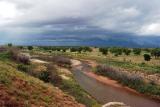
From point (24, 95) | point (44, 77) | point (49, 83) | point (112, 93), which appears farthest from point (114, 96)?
point (24, 95)

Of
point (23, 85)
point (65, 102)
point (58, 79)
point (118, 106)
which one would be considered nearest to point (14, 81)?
point (23, 85)

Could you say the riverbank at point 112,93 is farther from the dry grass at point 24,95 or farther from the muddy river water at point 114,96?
the dry grass at point 24,95

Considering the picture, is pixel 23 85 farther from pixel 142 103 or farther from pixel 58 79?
pixel 142 103

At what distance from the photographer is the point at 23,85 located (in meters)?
28.1

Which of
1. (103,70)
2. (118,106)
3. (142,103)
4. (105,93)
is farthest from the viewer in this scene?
(103,70)

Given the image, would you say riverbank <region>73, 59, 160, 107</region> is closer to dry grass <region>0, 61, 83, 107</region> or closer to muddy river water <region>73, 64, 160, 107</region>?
muddy river water <region>73, 64, 160, 107</region>

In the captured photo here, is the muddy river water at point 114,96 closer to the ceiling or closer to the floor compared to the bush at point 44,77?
closer to the floor

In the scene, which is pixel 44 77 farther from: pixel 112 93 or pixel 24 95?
pixel 24 95

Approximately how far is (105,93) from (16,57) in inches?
860

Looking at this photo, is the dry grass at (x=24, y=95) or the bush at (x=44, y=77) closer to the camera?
the dry grass at (x=24, y=95)

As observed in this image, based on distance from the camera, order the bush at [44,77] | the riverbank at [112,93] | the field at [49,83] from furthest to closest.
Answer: the riverbank at [112,93], the bush at [44,77], the field at [49,83]

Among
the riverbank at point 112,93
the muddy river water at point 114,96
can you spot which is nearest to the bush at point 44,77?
the muddy river water at point 114,96

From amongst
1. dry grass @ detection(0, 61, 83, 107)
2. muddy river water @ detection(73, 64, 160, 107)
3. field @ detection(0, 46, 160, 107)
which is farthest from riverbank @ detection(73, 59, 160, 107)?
dry grass @ detection(0, 61, 83, 107)

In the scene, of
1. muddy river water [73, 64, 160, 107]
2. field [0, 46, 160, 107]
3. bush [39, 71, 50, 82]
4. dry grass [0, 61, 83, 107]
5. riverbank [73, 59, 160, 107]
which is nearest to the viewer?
dry grass [0, 61, 83, 107]
